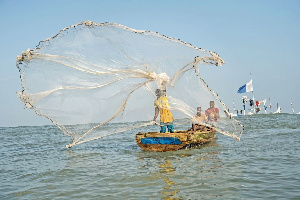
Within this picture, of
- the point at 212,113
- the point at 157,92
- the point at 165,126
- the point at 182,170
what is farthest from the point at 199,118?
the point at 182,170

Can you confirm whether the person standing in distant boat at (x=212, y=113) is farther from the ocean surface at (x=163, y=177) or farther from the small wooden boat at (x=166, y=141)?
the ocean surface at (x=163, y=177)

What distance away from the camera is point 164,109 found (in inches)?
381

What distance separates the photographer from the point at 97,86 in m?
8.88

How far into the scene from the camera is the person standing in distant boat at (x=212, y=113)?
9.84 metres

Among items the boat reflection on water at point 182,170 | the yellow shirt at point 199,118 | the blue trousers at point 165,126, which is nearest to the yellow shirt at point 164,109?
the blue trousers at point 165,126

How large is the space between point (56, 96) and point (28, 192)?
358 cm

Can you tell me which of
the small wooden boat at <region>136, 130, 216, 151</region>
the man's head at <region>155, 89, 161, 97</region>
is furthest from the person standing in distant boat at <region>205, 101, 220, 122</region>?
the man's head at <region>155, 89, 161, 97</region>

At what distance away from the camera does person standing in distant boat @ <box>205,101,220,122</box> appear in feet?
32.3

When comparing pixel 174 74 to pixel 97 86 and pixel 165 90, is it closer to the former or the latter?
pixel 165 90

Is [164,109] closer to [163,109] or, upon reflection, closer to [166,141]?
→ [163,109]

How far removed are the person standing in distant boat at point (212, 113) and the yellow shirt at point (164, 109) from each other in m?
1.20

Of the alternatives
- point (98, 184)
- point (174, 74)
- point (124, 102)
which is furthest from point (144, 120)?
point (98, 184)

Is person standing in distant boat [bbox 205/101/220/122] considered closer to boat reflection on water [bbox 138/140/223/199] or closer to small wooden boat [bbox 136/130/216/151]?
small wooden boat [bbox 136/130/216/151]

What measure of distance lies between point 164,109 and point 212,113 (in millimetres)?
1628
